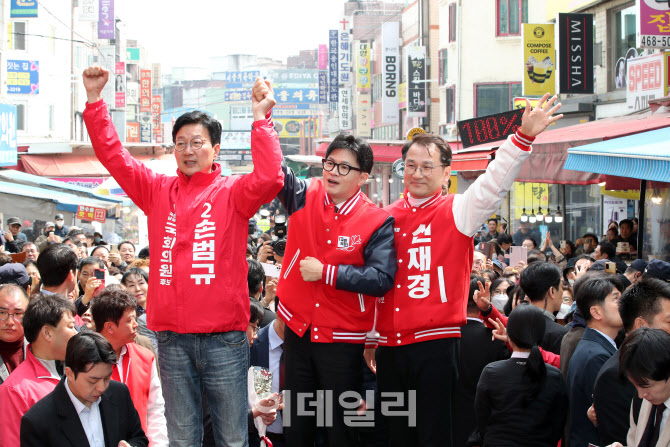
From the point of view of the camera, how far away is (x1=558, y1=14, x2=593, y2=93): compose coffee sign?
17469 mm

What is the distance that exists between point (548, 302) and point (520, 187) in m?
16.8

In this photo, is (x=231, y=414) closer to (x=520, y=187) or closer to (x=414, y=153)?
(x=414, y=153)

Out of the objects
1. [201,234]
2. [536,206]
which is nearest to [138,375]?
[201,234]

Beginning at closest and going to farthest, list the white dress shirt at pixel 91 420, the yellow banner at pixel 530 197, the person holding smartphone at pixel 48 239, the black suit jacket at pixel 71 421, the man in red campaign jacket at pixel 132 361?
1. the black suit jacket at pixel 71 421
2. the white dress shirt at pixel 91 420
3. the man in red campaign jacket at pixel 132 361
4. the person holding smartphone at pixel 48 239
5. the yellow banner at pixel 530 197

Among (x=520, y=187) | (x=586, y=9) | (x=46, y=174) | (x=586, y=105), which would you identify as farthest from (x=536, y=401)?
(x=46, y=174)

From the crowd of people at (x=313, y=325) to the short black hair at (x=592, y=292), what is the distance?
0.04 feet

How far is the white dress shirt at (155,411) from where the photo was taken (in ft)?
13.1

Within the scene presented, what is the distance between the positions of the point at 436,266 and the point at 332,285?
0.62m

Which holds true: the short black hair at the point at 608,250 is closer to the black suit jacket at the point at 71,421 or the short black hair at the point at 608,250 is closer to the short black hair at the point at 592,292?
the short black hair at the point at 592,292

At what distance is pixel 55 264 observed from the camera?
625 cm

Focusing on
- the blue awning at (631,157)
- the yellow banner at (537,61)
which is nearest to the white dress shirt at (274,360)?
the blue awning at (631,157)

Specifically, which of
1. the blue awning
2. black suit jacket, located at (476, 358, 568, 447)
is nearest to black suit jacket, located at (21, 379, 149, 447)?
black suit jacket, located at (476, 358, 568, 447)

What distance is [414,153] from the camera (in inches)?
177

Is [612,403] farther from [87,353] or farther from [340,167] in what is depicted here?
[87,353]
